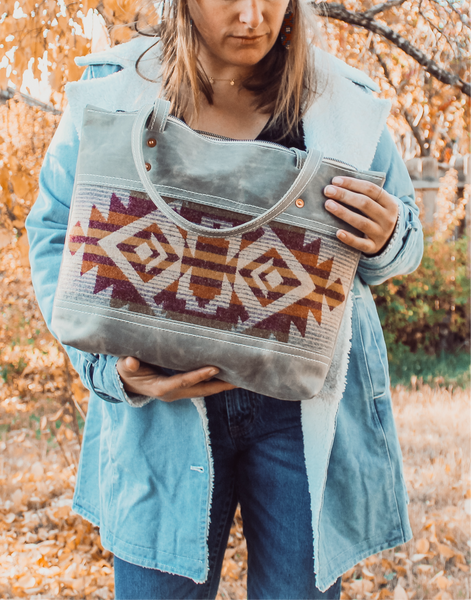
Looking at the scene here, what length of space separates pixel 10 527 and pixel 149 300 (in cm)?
276

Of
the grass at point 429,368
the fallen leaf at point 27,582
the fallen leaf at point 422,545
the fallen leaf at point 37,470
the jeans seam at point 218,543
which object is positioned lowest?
the fallen leaf at point 37,470

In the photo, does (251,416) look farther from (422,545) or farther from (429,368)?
(429,368)

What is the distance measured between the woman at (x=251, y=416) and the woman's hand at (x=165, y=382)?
52 millimetres

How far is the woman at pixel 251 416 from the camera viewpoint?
1130 mm

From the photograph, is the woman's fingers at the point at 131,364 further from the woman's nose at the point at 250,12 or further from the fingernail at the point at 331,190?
the woman's nose at the point at 250,12

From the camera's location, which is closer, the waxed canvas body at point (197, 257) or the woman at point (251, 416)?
the waxed canvas body at point (197, 257)

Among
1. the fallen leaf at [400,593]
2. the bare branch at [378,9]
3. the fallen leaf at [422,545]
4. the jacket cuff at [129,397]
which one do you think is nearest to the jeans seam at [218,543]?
the jacket cuff at [129,397]

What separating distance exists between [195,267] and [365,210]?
0.34 metres

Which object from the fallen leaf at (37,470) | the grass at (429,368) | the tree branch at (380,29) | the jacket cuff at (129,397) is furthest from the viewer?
the grass at (429,368)

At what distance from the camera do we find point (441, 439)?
385 centimetres

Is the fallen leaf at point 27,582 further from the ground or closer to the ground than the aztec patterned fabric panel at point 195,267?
closer to the ground

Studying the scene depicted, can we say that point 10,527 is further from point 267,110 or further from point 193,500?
point 267,110

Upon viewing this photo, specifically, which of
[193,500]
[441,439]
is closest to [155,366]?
[193,500]

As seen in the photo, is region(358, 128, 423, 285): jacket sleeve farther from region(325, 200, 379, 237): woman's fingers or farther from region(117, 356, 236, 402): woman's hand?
region(117, 356, 236, 402): woman's hand
